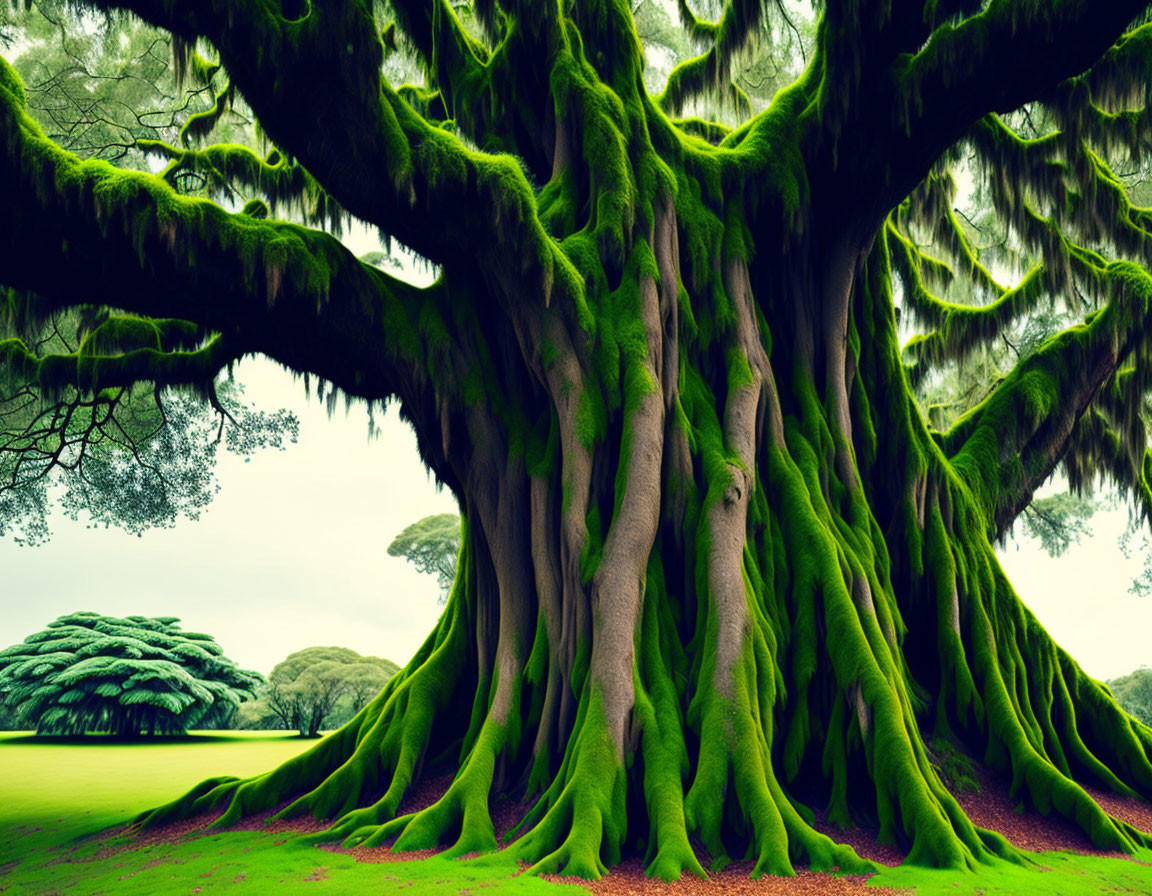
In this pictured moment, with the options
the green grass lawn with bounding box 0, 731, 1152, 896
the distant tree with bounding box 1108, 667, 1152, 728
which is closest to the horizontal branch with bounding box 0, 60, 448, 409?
the green grass lawn with bounding box 0, 731, 1152, 896

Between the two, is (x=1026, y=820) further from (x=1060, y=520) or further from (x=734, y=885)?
(x=1060, y=520)

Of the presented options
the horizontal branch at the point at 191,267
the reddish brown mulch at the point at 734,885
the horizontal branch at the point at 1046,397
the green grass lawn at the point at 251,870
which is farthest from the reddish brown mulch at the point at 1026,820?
the horizontal branch at the point at 191,267

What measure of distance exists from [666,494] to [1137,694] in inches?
1147

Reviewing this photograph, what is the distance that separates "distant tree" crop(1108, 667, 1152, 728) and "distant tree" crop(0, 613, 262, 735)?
105 ft

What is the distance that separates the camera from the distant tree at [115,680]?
2416 centimetres

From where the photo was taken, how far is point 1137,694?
2889cm

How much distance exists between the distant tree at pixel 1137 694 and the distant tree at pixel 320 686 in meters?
26.7

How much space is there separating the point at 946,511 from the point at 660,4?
12.5m

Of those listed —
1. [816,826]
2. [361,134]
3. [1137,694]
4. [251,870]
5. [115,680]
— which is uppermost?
[361,134]

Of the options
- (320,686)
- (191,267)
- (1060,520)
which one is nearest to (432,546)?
(320,686)

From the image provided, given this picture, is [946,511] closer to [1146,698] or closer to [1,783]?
[1,783]

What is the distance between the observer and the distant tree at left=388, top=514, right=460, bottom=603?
36.8 m

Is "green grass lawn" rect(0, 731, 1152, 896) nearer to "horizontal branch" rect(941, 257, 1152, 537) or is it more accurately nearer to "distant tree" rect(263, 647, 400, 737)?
"horizontal branch" rect(941, 257, 1152, 537)

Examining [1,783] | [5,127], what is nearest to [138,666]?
[1,783]
